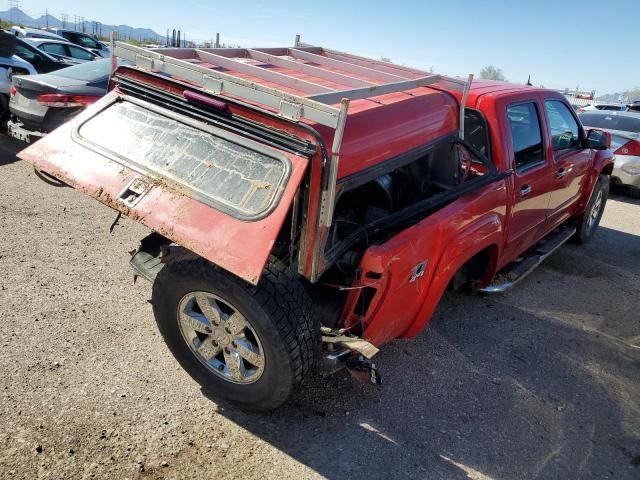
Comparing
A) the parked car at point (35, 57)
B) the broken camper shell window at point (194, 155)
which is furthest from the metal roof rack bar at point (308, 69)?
the parked car at point (35, 57)

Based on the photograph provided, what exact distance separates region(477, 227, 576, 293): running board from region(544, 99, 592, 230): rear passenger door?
0.18m

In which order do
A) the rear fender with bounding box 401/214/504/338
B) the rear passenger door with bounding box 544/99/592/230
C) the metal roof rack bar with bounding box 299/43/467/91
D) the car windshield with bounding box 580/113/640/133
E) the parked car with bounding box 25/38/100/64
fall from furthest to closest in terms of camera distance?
the parked car with bounding box 25/38/100/64 < the car windshield with bounding box 580/113/640/133 < the rear passenger door with bounding box 544/99/592/230 < the metal roof rack bar with bounding box 299/43/467/91 < the rear fender with bounding box 401/214/504/338

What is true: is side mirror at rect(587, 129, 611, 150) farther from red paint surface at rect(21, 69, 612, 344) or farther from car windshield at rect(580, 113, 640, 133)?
car windshield at rect(580, 113, 640, 133)

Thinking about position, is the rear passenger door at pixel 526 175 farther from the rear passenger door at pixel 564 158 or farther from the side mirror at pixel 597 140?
the side mirror at pixel 597 140

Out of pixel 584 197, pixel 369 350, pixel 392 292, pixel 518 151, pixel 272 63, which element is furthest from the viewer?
pixel 584 197

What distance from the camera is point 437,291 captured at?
3.10 m

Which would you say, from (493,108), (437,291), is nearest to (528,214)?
(493,108)

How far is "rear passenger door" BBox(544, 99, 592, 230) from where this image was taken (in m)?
4.57

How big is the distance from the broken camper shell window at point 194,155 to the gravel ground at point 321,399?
1235 millimetres

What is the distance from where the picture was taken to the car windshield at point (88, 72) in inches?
288

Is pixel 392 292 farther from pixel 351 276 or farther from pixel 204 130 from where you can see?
pixel 204 130

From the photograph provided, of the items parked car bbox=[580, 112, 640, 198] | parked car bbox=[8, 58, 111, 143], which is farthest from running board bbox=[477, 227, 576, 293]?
parked car bbox=[8, 58, 111, 143]

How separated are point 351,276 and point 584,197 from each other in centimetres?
396

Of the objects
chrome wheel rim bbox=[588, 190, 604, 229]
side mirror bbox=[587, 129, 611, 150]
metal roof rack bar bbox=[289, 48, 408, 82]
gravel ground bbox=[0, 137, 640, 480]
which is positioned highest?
metal roof rack bar bbox=[289, 48, 408, 82]
